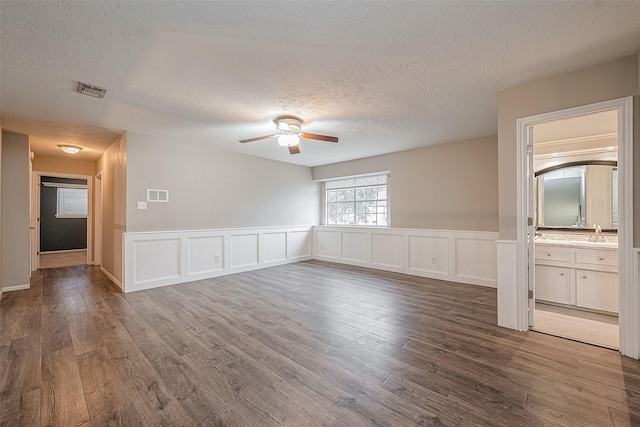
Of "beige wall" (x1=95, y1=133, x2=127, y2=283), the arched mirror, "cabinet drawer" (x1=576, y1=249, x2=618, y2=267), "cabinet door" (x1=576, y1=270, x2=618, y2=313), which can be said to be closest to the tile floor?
"cabinet door" (x1=576, y1=270, x2=618, y2=313)

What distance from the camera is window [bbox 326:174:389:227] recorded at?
601 cm

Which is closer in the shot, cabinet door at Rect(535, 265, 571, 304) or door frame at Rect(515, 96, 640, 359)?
door frame at Rect(515, 96, 640, 359)

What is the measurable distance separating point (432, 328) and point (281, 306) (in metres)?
1.82

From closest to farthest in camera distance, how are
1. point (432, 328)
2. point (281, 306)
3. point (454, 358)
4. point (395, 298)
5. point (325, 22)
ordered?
point (325, 22) → point (454, 358) → point (432, 328) → point (281, 306) → point (395, 298)

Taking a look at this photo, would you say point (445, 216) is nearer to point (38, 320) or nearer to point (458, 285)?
point (458, 285)

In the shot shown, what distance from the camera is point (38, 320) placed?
9.78ft

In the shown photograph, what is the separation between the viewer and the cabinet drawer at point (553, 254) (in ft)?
11.1

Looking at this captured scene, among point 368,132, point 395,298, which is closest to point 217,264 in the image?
point 395,298

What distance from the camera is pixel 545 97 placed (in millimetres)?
2498

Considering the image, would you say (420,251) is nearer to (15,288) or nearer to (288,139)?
(288,139)

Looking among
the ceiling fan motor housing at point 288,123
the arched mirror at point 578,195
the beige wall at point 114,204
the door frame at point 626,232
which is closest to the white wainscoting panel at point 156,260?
the beige wall at point 114,204

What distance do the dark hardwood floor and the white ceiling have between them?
247 centimetres

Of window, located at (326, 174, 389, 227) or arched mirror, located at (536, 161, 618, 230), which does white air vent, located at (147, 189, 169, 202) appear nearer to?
window, located at (326, 174, 389, 227)

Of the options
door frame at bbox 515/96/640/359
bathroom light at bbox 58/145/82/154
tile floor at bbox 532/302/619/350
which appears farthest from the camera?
bathroom light at bbox 58/145/82/154
